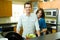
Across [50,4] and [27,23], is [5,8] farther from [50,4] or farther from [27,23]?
[27,23]

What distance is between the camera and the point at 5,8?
14.1 feet

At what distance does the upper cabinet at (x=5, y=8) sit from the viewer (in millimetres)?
4219

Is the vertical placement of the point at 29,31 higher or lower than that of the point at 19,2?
lower

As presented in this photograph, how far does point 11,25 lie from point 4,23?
27cm

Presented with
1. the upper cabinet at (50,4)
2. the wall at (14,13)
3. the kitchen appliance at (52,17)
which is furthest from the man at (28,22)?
the wall at (14,13)

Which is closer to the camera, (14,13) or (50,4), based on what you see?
(50,4)

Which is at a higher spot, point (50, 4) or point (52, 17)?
point (50, 4)

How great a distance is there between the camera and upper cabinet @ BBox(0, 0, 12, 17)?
4219mm

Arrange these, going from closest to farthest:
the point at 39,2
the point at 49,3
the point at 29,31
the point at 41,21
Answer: the point at 29,31 < the point at 41,21 < the point at 49,3 < the point at 39,2

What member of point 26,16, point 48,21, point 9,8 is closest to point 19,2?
point 9,8

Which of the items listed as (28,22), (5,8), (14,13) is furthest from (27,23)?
(14,13)

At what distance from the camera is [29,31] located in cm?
218

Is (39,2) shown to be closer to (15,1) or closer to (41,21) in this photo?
(15,1)

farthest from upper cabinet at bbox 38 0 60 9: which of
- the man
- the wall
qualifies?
the man
